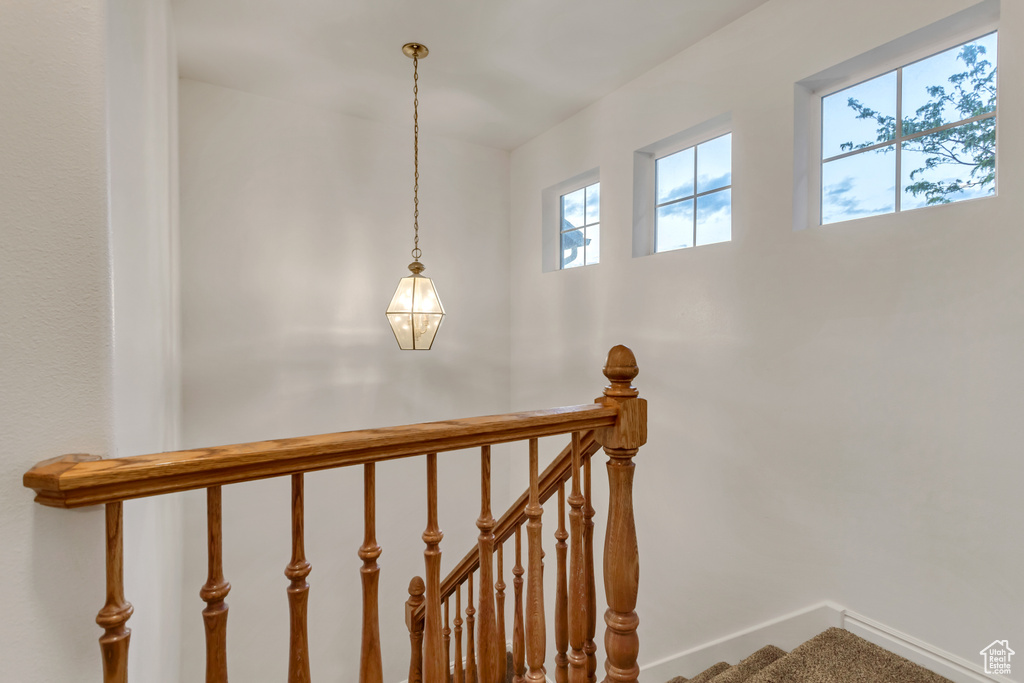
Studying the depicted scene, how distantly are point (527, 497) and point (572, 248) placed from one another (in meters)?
2.24

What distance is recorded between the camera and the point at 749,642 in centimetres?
205

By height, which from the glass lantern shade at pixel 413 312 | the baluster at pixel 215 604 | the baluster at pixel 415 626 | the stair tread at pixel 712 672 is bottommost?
the stair tread at pixel 712 672

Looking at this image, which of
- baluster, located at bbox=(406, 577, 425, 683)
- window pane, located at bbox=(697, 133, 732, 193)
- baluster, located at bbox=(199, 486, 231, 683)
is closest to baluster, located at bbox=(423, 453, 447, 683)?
baluster, located at bbox=(199, 486, 231, 683)

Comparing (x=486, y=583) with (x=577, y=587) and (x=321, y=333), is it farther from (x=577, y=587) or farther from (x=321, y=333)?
(x=321, y=333)

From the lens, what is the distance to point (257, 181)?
290 cm

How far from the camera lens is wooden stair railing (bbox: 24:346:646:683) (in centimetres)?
70

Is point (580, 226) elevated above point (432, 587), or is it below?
above

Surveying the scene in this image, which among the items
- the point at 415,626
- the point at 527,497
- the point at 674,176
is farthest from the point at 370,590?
the point at 674,176

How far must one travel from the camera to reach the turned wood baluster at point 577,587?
1.18 m

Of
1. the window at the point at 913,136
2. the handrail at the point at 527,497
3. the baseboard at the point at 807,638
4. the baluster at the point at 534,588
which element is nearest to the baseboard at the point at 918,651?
the baseboard at the point at 807,638

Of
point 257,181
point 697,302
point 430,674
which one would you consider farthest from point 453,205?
point 430,674

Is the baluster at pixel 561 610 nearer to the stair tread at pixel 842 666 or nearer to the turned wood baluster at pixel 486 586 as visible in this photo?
the turned wood baluster at pixel 486 586

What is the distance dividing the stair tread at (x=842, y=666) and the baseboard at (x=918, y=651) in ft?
0.07

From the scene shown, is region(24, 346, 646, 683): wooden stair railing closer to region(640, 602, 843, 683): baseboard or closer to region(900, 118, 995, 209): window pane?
region(640, 602, 843, 683): baseboard
